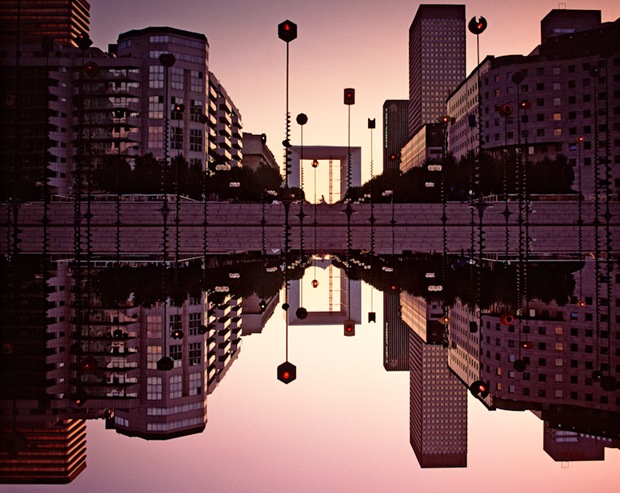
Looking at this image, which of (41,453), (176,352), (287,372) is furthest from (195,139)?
(41,453)

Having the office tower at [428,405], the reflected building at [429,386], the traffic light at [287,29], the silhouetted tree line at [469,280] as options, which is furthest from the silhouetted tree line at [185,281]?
the traffic light at [287,29]

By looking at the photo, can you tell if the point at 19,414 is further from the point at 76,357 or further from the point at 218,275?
the point at 218,275

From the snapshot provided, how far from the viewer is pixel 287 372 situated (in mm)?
13219

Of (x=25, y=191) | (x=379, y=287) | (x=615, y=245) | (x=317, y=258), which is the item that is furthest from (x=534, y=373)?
(x=25, y=191)

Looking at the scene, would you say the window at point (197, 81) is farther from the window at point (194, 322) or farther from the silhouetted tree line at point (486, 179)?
the window at point (194, 322)

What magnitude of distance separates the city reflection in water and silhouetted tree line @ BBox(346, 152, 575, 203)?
55.6 meters

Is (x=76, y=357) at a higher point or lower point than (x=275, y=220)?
lower

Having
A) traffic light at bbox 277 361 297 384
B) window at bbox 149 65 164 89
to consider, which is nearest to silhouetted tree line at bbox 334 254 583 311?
traffic light at bbox 277 361 297 384

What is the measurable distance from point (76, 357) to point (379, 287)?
48.7 ft

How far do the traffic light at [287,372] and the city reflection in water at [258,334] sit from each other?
0.18 feet

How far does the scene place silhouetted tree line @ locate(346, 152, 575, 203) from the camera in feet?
281

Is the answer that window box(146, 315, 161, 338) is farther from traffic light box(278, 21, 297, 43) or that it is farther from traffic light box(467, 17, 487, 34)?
traffic light box(467, 17, 487, 34)

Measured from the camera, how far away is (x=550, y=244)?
56.2 m

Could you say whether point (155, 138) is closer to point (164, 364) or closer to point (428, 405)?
point (428, 405)
